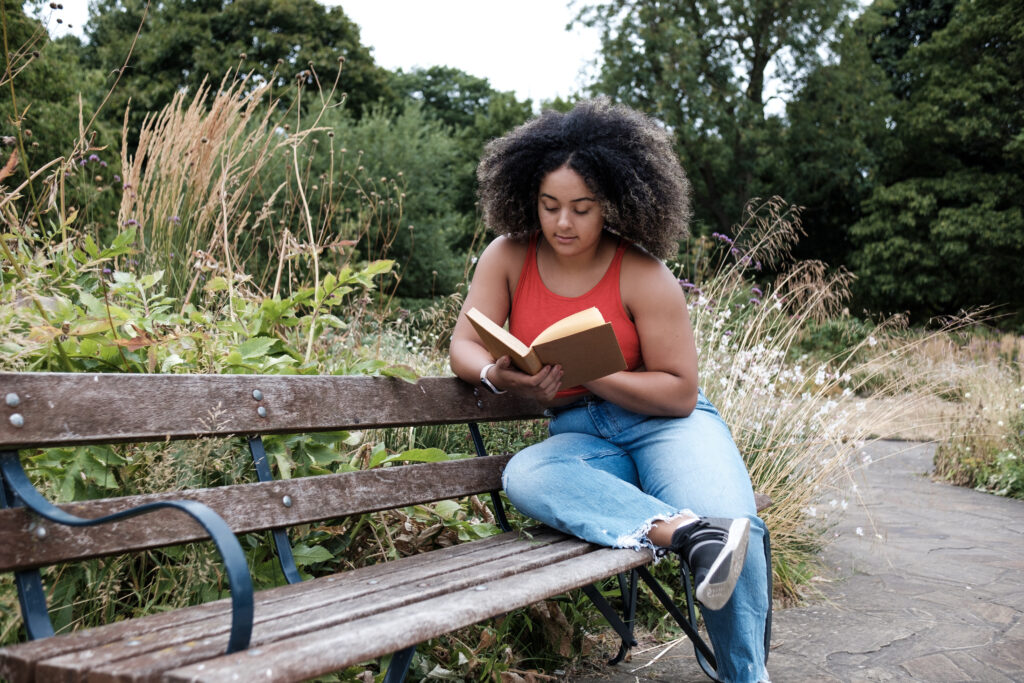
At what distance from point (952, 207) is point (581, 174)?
793 inches

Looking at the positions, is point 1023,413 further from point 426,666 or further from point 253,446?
point 253,446

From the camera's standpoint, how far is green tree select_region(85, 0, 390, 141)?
21.6 m

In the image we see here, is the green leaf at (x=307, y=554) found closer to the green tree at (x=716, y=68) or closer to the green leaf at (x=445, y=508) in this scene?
the green leaf at (x=445, y=508)

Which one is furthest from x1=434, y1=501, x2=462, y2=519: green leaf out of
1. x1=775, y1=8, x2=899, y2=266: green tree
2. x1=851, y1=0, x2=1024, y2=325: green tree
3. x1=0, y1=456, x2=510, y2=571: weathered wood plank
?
x1=775, y1=8, x2=899, y2=266: green tree

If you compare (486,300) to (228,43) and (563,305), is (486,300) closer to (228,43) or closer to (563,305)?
(563,305)

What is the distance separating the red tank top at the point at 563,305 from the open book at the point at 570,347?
292 millimetres

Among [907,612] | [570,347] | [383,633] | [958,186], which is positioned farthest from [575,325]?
[958,186]

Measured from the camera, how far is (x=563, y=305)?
249 cm

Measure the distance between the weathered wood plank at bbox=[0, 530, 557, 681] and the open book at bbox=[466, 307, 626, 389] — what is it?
442 mm

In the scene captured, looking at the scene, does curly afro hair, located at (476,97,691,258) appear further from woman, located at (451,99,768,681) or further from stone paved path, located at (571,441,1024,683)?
stone paved path, located at (571,441,1024,683)

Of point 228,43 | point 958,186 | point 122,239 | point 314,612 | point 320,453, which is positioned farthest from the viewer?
point 228,43

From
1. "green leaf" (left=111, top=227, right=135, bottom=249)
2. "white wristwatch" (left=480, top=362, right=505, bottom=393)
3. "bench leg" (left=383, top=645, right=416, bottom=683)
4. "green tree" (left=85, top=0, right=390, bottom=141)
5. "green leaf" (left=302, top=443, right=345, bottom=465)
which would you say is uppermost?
"green tree" (left=85, top=0, right=390, bottom=141)

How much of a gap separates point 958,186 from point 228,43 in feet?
59.8

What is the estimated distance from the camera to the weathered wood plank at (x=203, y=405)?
151 cm
